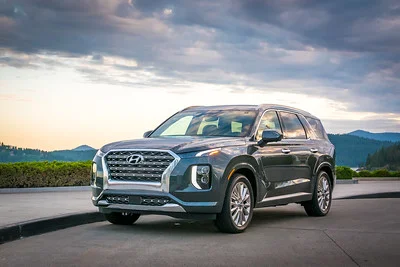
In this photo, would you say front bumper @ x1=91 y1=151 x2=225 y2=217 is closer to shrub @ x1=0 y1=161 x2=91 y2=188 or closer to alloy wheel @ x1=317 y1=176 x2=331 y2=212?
alloy wheel @ x1=317 y1=176 x2=331 y2=212

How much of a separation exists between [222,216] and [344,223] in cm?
306

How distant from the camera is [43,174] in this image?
21.6m

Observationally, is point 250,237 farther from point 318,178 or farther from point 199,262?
point 318,178

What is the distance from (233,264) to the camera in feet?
26.1

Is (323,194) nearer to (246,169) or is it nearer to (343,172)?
(246,169)

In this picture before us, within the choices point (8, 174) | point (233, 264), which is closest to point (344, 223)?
point (233, 264)

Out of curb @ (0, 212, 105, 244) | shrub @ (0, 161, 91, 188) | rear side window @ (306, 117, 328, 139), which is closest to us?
curb @ (0, 212, 105, 244)

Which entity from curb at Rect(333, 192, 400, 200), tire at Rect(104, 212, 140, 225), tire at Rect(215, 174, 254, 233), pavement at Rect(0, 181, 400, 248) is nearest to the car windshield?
tire at Rect(215, 174, 254, 233)

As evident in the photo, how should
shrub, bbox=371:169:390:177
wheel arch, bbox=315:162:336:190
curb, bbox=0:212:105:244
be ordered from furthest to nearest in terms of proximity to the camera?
shrub, bbox=371:169:390:177 < wheel arch, bbox=315:162:336:190 < curb, bbox=0:212:105:244

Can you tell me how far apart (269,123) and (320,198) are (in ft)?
8.06

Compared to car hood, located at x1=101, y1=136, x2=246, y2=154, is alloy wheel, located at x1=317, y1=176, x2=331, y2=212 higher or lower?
lower

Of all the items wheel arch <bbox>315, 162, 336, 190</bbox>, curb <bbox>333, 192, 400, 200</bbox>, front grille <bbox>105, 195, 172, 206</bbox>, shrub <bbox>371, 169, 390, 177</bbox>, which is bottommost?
shrub <bbox>371, 169, 390, 177</bbox>

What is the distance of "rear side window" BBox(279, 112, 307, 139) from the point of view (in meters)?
13.1

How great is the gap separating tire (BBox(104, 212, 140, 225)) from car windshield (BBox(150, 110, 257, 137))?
1594mm
